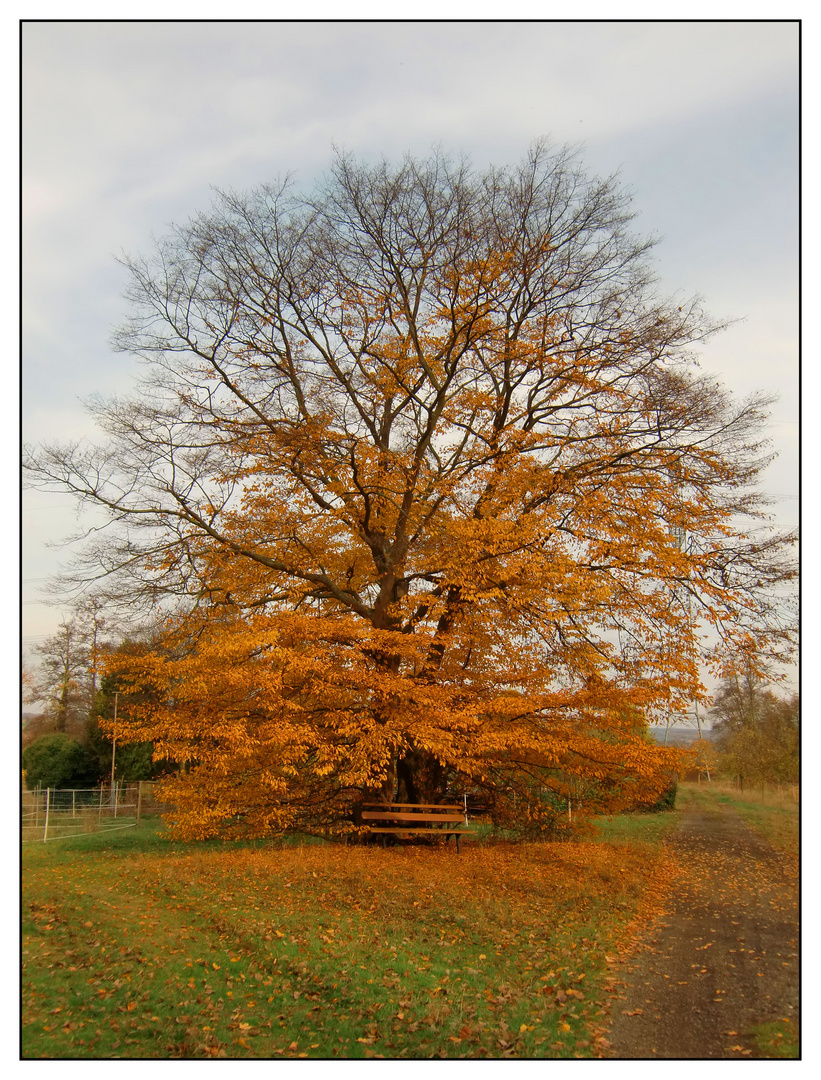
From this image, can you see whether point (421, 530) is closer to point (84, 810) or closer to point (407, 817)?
point (407, 817)

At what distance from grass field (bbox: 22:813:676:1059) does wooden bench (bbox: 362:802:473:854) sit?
1.32 m

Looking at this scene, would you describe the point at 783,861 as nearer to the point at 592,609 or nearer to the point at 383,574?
the point at 592,609

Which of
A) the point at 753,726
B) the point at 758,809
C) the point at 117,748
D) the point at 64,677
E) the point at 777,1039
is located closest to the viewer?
the point at 777,1039

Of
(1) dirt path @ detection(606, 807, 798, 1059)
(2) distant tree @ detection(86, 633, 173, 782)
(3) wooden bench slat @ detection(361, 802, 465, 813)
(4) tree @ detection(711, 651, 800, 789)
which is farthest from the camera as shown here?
(2) distant tree @ detection(86, 633, 173, 782)

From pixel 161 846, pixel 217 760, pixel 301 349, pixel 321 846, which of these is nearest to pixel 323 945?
pixel 217 760

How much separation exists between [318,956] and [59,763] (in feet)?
71.3

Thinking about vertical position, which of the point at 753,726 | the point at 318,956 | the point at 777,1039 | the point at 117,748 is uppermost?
the point at 753,726

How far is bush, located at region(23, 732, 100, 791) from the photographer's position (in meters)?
24.6

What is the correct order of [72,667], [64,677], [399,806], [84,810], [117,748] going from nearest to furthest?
[399,806], [72,667], [64,677], [84,810], [117,748]

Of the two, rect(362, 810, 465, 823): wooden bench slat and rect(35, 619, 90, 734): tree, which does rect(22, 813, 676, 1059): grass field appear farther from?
rect(35, 619, 90, 734): tree

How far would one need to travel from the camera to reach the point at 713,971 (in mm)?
6902

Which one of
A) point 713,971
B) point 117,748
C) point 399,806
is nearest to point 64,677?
point 399,806

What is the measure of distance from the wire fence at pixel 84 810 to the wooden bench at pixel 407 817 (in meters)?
8.63

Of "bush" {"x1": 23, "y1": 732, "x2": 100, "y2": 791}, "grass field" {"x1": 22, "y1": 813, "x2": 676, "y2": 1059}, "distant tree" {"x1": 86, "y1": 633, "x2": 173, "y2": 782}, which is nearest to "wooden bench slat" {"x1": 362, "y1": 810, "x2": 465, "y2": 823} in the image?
"grass field" {"x1": 22, "y1": 813, "x2": 676, "y2": 1059}
